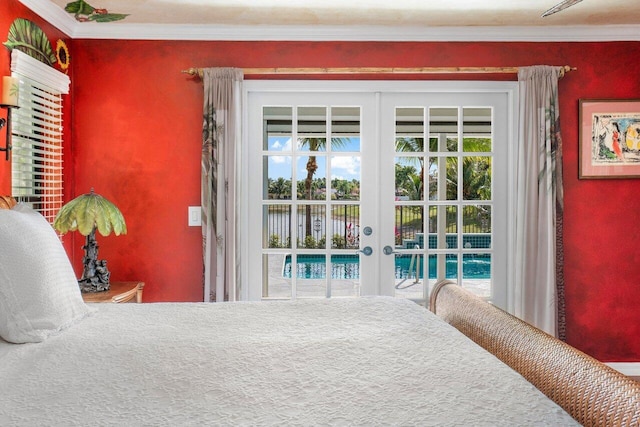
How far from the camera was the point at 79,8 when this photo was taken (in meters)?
3.33

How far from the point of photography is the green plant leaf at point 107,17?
3.44m

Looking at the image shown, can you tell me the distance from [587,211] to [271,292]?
2.36 meters

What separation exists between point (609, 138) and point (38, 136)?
12.6 ft

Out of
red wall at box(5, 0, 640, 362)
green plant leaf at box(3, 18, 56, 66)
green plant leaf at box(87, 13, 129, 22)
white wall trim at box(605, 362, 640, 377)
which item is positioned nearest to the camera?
green plant leaf at box(3, 18, 56, 66)

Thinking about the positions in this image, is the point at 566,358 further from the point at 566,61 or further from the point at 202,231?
the point at 566,61

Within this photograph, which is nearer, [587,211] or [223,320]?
[223,320]

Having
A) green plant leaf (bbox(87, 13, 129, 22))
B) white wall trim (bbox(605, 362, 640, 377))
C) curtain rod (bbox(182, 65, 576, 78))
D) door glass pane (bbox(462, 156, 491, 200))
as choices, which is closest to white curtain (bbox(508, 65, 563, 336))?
curtain rod (bbox(182, 65, 576, 78))

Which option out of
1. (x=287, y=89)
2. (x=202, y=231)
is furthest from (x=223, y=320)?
(x=287, y=89)

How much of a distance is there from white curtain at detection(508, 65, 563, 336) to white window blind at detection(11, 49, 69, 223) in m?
3.14

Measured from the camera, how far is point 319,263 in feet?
12.5

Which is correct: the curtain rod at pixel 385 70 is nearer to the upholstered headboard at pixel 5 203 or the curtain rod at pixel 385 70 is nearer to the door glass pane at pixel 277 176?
the door glass pane at pixel 277 176

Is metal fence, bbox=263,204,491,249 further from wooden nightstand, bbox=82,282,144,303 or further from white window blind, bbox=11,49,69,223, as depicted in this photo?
white window blind, bbox=11,49,69,223

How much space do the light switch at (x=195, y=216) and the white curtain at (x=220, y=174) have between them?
13cm

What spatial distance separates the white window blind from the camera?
2980 mm
